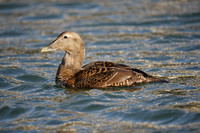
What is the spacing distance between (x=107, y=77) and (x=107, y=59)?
2886 mm

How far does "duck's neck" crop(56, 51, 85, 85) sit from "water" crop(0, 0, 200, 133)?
10.9 inches

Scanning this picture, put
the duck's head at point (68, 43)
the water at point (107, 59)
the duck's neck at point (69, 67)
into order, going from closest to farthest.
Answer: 1. the water at point (107, 59)
2. the duck's neck at point (69, 67)
3. the duck's head at point (68, 43)

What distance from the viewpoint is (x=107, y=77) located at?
23.0 feet

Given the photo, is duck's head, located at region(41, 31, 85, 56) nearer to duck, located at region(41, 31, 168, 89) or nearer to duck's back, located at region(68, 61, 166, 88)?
duck, located at region(41, 31, 168, 89)

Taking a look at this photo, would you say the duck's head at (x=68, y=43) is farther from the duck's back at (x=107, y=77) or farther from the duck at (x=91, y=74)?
the duck's back at (x=107, y=77)

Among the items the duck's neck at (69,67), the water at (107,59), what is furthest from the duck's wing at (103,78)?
the duck's neck at (69,67)

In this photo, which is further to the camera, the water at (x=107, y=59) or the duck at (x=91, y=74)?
the duck at (x=91, y=74)

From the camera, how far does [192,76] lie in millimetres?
7676

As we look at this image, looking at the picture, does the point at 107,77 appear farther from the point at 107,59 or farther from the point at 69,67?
the point at 107,59

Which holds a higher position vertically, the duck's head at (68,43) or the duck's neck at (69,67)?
the duck's head at (68,43)

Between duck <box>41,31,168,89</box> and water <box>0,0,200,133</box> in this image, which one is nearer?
water <box>0,0,200,133</box>

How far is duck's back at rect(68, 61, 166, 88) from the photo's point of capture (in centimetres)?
701

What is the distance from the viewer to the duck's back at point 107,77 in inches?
276

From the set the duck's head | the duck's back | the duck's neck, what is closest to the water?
the duck's back
